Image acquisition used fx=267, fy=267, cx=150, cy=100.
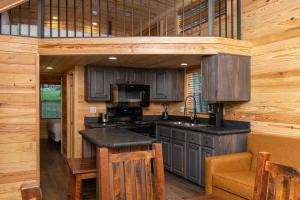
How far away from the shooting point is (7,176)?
3.52 meters

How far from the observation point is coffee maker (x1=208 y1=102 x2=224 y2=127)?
14.3ft

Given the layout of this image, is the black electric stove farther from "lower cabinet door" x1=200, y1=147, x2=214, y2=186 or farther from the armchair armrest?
the armchair armrest

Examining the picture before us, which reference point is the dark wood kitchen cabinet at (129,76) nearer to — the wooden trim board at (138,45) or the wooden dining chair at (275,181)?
the wooden trim board at (138,45)

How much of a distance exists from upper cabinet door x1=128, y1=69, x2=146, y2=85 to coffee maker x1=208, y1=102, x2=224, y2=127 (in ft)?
5.70

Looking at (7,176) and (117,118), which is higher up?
(117,118)

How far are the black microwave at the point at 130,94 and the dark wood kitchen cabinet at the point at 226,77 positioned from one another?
1.80 m

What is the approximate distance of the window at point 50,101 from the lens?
9844mm

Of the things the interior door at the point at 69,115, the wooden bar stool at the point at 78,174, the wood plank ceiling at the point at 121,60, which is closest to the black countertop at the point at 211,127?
the interior door at the point at 69,115

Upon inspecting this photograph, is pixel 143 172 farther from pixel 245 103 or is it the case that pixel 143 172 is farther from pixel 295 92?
pixel 245 103

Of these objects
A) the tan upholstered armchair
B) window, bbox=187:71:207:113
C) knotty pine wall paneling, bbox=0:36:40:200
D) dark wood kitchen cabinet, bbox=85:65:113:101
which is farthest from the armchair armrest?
dark wood kitchen cabinet, bbox=85:65:113:101

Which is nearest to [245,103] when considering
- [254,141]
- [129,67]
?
[254,141]

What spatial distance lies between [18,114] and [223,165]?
2.80m

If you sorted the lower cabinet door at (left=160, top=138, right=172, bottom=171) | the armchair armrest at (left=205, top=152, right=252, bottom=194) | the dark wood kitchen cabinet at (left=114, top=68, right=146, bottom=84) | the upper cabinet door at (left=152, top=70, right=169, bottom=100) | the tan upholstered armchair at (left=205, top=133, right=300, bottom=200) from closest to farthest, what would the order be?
the tan upholstered armchair at (left=205, top=133, right=300, bottom=200) → the armchair armrest at (left=205, top=152, right=252, bottom=194) → the lower cabinet door at (left=160, top=138, right=172, bottom=171) → the dark wood kitchen cabinet at (left=114, top=68, right=146, bottom=84) → the upper cabinet door at (left=152, top=70, right=169, bottom=100)

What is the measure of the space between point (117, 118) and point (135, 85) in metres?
0.79
